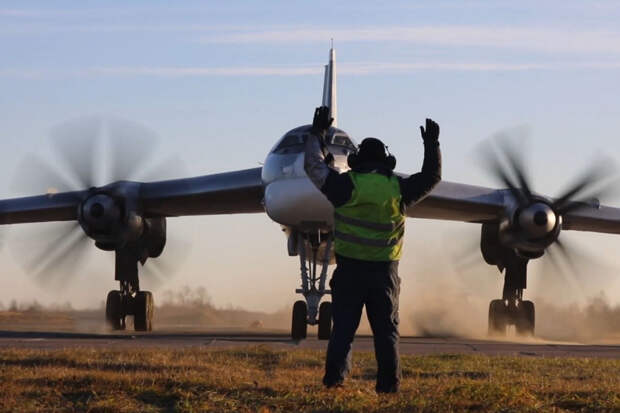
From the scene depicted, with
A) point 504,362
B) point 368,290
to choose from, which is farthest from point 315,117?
point 504,362

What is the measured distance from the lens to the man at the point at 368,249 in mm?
Answer: 9578

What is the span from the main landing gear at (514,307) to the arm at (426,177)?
1702cm

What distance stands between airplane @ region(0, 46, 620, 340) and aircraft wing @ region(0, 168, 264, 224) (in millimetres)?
22

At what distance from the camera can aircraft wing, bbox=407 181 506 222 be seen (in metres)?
25.3

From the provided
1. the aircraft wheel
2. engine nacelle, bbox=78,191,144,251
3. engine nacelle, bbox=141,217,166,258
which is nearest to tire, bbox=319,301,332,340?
engine nacelle, bbox=78,191,144,251

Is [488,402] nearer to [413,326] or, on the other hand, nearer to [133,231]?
[133,231]

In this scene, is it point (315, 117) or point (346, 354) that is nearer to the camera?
point (346, 354)

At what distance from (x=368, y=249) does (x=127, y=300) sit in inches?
694

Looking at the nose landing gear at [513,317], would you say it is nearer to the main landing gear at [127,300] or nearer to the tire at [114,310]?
the main landing gear at [127,300]

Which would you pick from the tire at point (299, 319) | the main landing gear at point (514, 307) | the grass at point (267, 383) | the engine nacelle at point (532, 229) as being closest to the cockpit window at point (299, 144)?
the tire at point (299, 319)

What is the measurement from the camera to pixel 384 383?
9.61 metres

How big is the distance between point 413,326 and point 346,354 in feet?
68.6

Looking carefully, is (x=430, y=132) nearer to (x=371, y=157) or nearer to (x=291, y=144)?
(x=371, y=157)

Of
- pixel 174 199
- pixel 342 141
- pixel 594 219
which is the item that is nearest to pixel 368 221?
pixel 342 141
